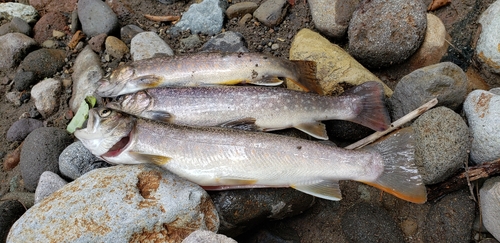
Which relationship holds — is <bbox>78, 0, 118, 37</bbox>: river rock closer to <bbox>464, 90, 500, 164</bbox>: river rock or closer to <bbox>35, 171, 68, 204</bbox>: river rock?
<bbox>35, 171, 68, 204</bbox>: river rock

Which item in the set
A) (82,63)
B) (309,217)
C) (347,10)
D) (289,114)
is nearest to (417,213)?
(309,217)

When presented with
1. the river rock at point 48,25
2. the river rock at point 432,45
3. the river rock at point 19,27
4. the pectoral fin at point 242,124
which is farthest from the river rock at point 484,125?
the river rock at point 19,27

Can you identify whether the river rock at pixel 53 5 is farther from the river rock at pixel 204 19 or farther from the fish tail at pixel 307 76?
the fish tail at pixel 307 76

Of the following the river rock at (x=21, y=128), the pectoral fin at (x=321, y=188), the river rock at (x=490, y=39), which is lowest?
the river rock at (x=21, y=128)

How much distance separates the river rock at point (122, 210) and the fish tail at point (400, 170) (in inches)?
59.9

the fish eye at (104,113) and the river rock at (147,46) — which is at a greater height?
the fish eye at (104,113)

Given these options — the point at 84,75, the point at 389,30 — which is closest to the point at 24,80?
the point at 84,75

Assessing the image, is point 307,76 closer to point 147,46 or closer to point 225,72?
point 225,72

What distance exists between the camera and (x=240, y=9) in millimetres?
5859

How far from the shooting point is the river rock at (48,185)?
13.0 feet

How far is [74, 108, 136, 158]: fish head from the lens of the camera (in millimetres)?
3672

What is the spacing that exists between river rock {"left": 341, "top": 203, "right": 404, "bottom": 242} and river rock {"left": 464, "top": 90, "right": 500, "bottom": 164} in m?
1.11

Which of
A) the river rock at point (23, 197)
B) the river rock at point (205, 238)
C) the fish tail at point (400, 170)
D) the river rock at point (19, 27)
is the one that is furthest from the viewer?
the river rock at point (19, 27)

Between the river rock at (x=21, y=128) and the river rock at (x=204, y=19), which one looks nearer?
the river rock at (x=21, y=128)
